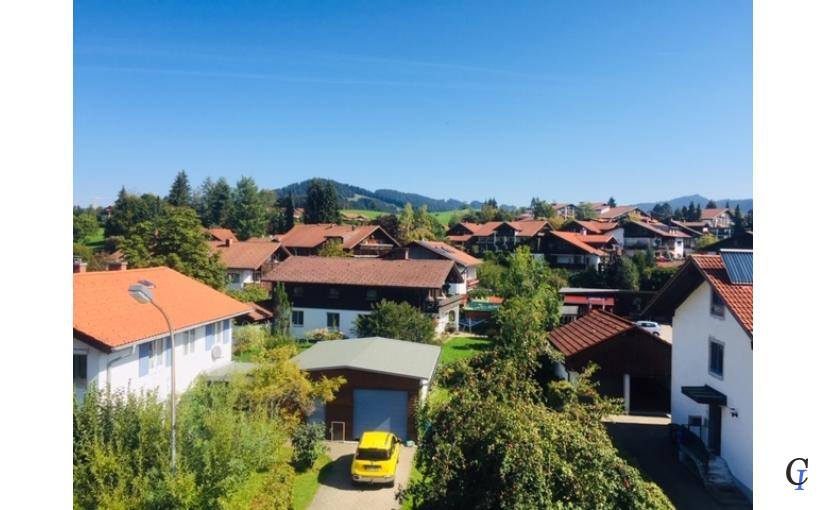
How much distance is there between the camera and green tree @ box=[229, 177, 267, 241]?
38662 mm

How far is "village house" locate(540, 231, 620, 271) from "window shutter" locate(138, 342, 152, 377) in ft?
87.7

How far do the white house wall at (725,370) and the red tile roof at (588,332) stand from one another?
1.45 metres

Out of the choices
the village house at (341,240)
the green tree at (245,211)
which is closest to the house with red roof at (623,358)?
the village house at (341,240)

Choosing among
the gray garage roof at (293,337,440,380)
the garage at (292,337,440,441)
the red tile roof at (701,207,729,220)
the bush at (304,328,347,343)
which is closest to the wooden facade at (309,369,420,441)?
the garage at (292,337,440,441)

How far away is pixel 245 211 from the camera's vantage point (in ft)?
127

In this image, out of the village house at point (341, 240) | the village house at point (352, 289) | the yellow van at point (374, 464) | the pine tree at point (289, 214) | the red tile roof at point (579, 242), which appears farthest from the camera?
the pine tree at point (289, 214)

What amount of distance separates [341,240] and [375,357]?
20756mm

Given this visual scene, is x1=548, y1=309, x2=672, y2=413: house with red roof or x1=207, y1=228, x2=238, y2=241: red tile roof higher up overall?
x1=207, y1=228, x2=238, y2=241: red tile roof

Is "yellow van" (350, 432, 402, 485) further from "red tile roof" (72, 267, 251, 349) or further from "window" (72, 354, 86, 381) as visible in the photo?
"window" (72, 354, 86, 381)

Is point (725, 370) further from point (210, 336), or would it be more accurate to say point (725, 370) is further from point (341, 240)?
→ point (341, 240)

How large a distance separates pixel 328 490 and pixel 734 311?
5955 millimetres

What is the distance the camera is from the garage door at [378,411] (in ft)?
34.3

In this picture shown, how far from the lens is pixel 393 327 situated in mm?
16328

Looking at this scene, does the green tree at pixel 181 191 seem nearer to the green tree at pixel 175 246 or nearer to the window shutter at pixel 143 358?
the green tree at pixel 175 246
